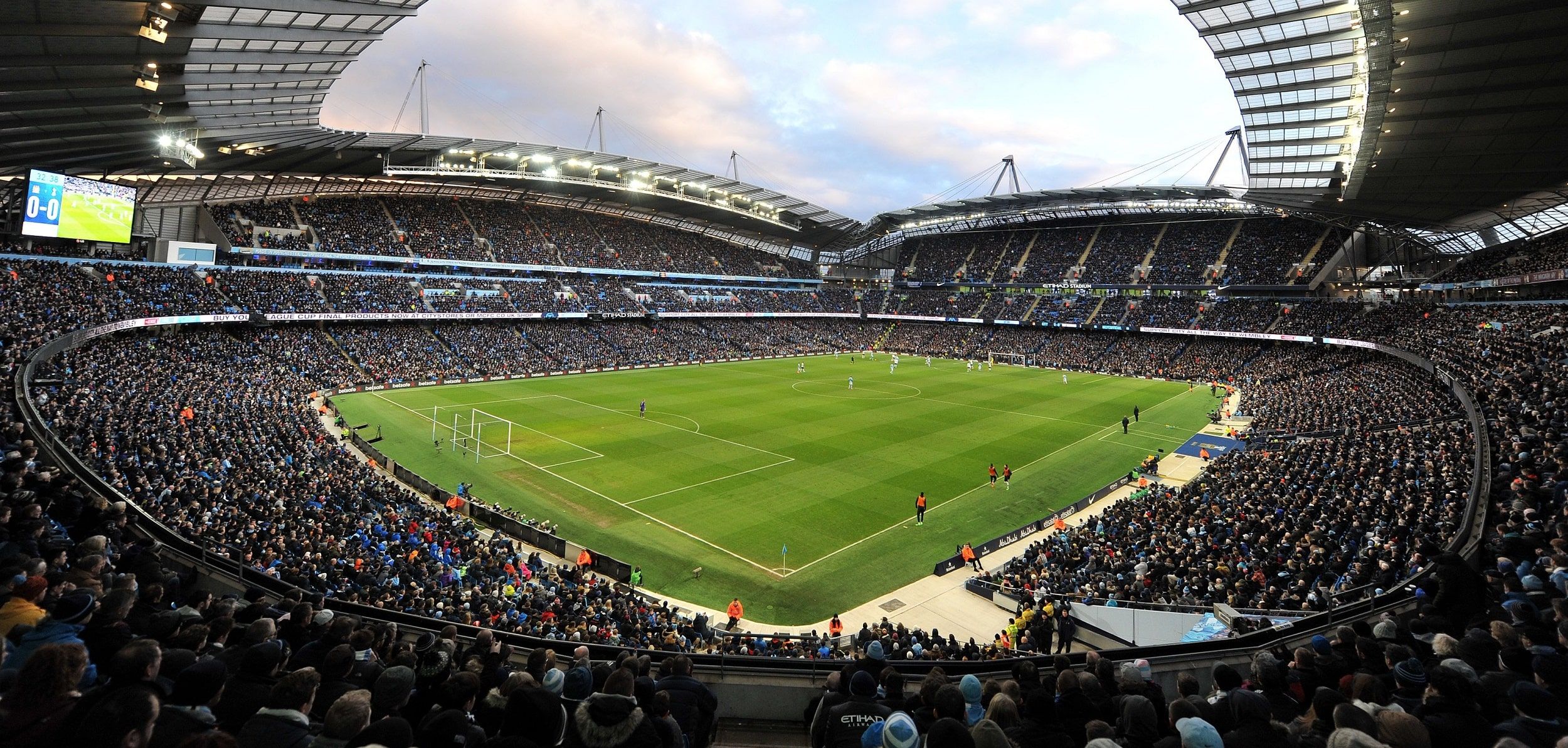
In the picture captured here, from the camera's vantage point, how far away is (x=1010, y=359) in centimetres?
7506

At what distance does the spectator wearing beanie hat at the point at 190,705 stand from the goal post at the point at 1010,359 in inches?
2916

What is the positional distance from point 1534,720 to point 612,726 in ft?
18.6

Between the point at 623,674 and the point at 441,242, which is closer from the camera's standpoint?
the point at 623,674

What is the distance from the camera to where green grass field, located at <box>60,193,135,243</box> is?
33.7 metres

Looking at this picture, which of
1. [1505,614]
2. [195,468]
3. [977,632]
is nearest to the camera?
[1505,614]

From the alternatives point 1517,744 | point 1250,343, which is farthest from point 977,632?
point 1250,343

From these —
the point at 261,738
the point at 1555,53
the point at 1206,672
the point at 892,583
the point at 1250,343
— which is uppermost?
the point at 1555,53

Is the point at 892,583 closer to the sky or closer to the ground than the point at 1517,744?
closer to the ground

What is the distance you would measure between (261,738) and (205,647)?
7.59ft

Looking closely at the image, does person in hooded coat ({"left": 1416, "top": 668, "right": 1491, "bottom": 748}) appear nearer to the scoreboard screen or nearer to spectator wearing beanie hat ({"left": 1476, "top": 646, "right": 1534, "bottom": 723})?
spectator wearing beanie hat ({"left": 1476, "top": 646, "right": 1534, "bottom": 723})

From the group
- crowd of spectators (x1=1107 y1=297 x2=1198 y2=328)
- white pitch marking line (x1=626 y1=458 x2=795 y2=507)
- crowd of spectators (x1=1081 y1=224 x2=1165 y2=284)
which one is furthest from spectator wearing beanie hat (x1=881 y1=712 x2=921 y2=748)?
crowd of spectators (x1=1081 y1=224 x2=1165 y2=284)

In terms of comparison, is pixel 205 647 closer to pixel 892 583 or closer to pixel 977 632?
pixel 977 632

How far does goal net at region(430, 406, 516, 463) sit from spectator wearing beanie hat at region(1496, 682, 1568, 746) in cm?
3245

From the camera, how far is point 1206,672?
8.02 metres
